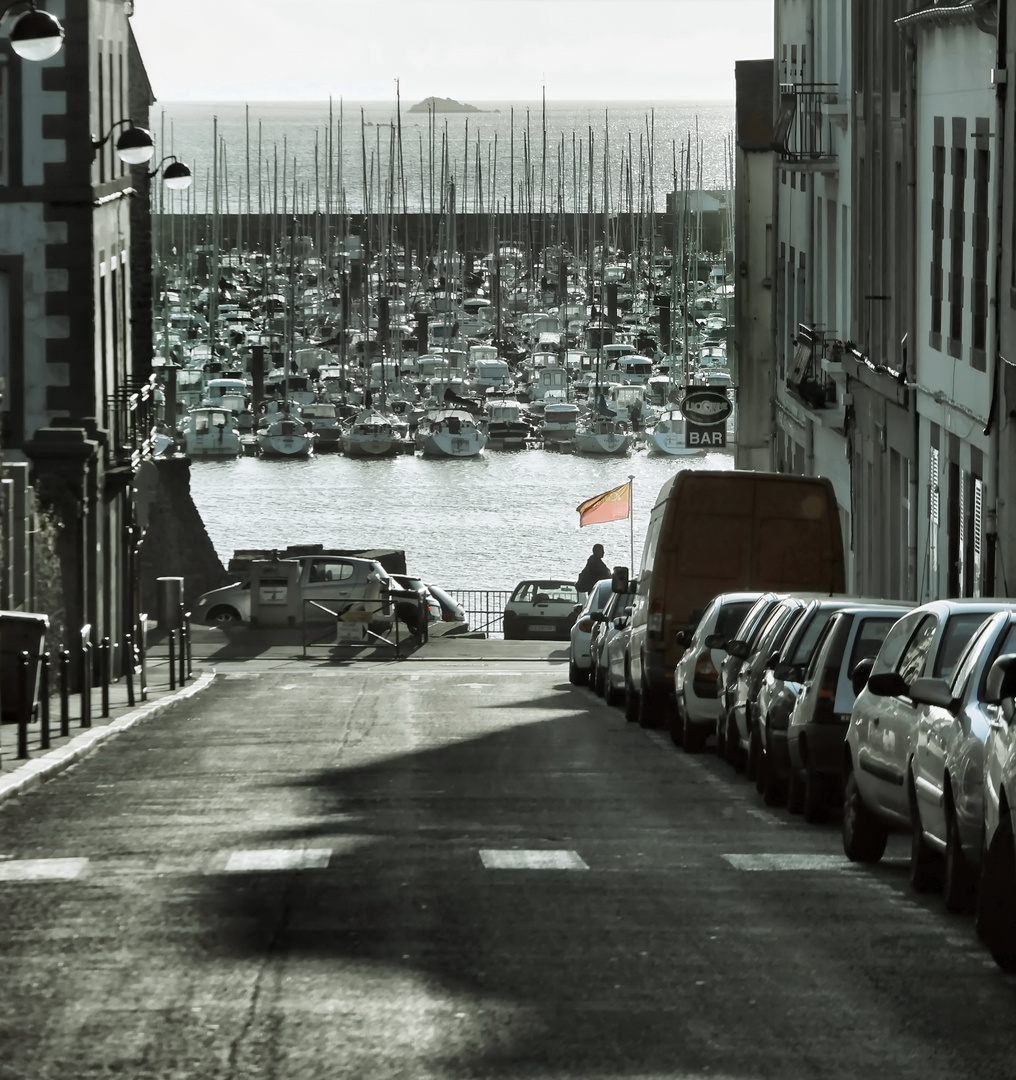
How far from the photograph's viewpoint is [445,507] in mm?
112125

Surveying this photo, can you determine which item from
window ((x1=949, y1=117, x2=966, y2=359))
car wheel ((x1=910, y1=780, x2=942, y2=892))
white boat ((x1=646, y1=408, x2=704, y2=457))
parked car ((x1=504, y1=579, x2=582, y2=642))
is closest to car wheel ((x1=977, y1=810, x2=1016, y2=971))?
car wheel ((x1=910, y1=780, x2=942, y2=892))

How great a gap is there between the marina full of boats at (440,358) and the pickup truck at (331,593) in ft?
159

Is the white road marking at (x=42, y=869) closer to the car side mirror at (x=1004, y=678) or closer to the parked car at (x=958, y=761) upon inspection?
the parked car at (x=958, y=761)

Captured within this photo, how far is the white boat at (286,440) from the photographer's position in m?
126

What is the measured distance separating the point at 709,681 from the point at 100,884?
36.4 feet

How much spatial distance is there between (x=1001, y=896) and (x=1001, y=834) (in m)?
0.26

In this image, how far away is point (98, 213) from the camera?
35.7 meters

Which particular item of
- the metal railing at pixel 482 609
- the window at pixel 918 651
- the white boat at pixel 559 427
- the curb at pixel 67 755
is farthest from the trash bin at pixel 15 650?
the white boat at pixel 559 427

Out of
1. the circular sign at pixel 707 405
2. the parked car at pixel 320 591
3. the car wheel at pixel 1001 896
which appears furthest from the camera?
the parked car at pixel 320 591

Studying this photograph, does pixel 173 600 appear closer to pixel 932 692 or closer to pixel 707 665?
pixel 707 665

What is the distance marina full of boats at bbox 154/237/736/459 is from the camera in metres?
126

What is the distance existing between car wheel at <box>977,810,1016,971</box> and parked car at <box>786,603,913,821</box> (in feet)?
18.8

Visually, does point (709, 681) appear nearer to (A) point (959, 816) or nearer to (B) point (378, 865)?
(B) point (378, 865)

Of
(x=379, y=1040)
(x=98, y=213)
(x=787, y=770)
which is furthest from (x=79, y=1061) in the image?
(x=98, y=213)
